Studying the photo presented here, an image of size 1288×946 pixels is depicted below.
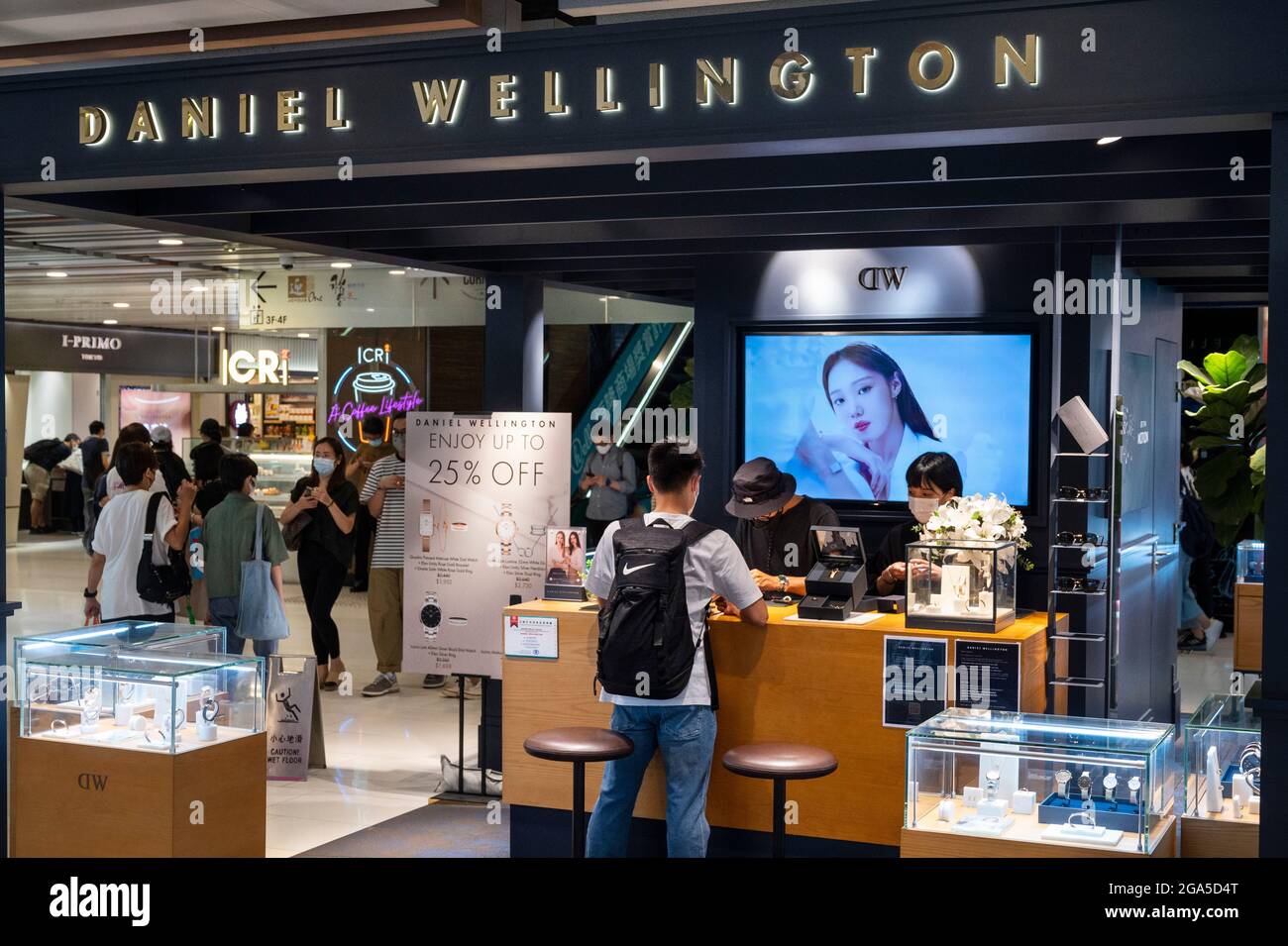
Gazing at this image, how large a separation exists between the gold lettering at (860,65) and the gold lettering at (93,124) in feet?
8.44

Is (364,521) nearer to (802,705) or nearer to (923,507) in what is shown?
(923,507)

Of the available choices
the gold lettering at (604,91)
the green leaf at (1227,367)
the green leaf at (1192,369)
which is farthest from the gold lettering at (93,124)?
the green leaf at (1227,367)

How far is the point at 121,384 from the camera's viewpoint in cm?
2334

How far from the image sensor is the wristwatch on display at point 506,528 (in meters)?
6.57

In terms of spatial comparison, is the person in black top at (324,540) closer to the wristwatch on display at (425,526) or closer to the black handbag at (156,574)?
the black handbag at (156,574)

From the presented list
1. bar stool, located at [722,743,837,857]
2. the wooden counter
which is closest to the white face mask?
the wooden counter

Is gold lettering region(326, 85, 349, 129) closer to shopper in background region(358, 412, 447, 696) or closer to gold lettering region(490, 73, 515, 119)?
gold lettering region(490, 73, 515, 119)

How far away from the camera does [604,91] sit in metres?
3.98

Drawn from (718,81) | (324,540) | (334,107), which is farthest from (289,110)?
(324,540)

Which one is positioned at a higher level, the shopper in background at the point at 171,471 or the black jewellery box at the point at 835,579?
the shopper in background at the point at 171,471

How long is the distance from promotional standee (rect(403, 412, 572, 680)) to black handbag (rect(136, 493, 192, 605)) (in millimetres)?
1142

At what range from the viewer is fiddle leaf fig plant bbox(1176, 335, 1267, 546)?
28.3 feet

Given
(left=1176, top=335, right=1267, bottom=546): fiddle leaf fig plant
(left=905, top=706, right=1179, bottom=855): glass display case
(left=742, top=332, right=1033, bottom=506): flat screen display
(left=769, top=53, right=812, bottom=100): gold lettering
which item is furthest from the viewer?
(left=1176, top=335, right=1267, bottom=546): fiddle leaf fig plant

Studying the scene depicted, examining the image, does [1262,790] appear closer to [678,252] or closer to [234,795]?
[234,795]
